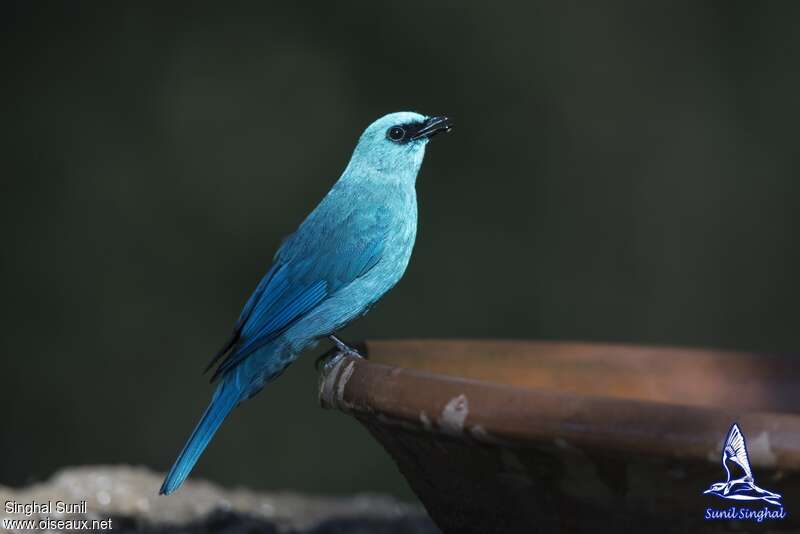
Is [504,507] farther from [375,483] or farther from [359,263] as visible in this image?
[375,483]

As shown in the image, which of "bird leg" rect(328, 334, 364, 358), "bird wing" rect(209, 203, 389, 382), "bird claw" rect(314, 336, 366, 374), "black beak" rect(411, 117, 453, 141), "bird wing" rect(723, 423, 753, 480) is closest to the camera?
"bird wing" rect(723, 423, 753, 480)

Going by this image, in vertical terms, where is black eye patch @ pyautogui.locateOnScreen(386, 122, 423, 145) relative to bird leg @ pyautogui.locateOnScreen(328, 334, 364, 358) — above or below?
above

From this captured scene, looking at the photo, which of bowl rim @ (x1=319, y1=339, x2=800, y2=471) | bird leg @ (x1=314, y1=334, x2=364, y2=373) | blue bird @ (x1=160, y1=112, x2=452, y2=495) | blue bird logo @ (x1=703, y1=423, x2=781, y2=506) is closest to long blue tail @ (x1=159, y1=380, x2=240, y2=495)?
blue bird @ (x1=160, y1=112, x2=452, y2=495)

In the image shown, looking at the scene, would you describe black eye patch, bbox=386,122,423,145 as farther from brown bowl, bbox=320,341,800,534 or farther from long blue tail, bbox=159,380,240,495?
brown bowl, bbox=320,341,800,534

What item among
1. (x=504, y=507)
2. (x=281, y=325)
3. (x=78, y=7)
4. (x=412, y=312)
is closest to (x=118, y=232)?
(x=78, y=7)

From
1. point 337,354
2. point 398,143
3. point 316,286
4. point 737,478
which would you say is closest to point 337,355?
point 337,354

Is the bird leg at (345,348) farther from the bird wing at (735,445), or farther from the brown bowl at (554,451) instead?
the bird wing at (735,445)
